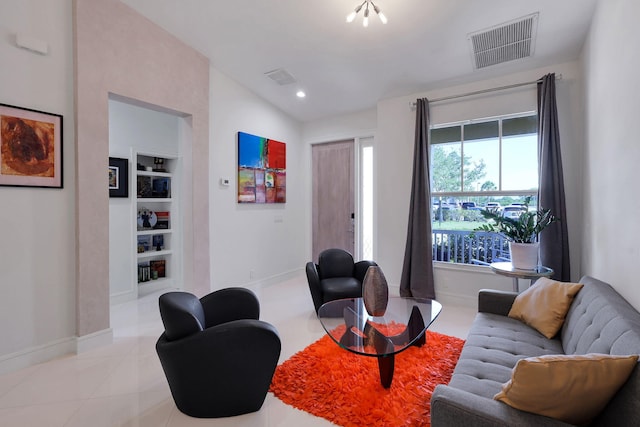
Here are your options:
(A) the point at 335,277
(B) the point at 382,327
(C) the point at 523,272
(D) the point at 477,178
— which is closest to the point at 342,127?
(D) the point at 477,178

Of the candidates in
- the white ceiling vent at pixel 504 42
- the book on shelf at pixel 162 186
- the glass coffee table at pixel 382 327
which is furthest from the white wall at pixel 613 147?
the book on shelf at pixel 162 186

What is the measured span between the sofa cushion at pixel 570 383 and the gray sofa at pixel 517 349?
0.13ft

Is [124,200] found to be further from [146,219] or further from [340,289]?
[340,289]

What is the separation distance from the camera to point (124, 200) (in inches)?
166

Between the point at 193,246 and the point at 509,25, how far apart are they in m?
4.09

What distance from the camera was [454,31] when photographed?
3072 mm

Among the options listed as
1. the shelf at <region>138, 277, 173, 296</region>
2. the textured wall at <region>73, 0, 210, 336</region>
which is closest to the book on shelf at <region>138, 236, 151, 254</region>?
the shelf at <region>138, 277, 173, 296</region>

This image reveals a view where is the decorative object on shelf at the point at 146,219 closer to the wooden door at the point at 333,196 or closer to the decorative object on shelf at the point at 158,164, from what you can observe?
the decorative object on shelf at the point at 158,164

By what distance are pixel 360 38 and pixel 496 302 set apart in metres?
2.88

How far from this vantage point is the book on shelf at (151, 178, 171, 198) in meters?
4.82

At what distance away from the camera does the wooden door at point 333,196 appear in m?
5.18

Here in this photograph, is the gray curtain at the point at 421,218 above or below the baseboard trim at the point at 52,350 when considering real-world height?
above

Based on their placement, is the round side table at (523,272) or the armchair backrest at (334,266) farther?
the armchair backrest at (334,266)

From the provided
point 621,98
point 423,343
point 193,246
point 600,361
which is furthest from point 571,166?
point 193,246
